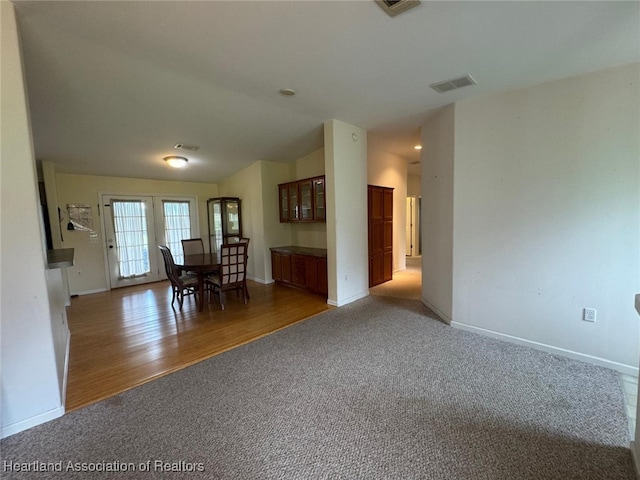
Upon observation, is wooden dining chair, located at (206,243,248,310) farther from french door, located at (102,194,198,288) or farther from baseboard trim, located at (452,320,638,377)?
baseboard trim, located at (452,320,638,377)

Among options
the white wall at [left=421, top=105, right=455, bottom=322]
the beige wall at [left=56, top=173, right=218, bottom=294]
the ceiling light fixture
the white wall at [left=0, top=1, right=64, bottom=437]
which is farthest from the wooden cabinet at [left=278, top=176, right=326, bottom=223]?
the white wall at [left=0, top=1, right=64, bottom=437]

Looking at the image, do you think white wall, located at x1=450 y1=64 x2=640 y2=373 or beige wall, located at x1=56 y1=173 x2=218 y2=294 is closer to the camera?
white wall, located at x1=450 y1=64 x2=640 y2=373

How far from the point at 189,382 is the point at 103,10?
2.89 m

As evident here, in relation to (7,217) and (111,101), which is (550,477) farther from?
(111,101)

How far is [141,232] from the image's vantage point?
237 inches

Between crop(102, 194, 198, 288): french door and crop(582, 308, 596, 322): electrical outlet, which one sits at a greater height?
crop(102, 194, 198, 288): french door

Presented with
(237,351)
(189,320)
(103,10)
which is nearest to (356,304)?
(237,351)

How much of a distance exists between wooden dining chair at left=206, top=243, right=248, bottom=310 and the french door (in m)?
2.77

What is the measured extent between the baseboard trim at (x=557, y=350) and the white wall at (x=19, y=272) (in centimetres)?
389

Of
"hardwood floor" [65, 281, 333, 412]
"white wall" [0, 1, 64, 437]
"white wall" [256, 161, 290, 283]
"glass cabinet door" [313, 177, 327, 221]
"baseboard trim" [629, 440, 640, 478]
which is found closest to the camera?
"baseboard trim" [629, 440, 640, 478]

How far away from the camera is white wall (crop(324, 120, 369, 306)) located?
13.0 feet

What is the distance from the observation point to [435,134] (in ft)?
11.9

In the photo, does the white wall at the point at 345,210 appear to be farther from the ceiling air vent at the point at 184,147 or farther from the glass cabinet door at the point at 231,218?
the glass cabinet door at the point at 231,218

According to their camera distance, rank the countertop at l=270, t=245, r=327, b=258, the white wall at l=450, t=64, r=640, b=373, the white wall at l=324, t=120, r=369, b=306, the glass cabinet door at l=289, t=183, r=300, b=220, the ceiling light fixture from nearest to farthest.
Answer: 1. the white wall at l=450, t=64, r=640, b=373
2. the white wall at l=324, t=120, r=369, b=306
3. the ceiling light fixture
4. the countertop at l=270, t=245, r=327, b=258
5. the glass cabinet door at l=289, t=183, r=300, b=220
